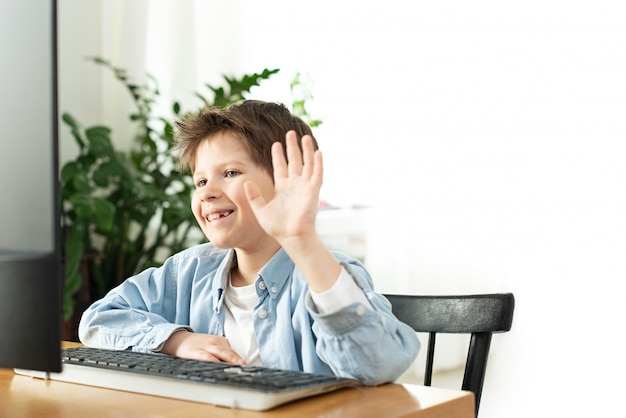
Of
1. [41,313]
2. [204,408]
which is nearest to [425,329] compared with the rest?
[204,408]

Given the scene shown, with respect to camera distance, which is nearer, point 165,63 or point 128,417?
point 128,417

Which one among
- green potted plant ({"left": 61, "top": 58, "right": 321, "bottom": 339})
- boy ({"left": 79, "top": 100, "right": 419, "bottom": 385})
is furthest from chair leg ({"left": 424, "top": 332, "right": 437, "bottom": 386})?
green potted plant ({"left": 61, "top": 58, "right": 321, "bottom": 339})

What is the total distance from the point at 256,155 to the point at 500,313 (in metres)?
0.44

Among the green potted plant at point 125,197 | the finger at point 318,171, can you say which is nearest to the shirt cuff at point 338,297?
the finger at point 318,171

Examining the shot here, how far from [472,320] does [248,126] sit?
0.46m

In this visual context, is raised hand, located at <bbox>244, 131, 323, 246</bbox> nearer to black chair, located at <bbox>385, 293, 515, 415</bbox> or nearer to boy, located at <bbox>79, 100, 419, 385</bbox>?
boy, located at <bbox>79, 100, 419, 385</bbox>

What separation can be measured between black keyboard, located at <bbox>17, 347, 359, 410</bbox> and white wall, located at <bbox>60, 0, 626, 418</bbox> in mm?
1511

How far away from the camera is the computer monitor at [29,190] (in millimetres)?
721

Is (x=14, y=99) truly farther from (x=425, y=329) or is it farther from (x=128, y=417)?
(x=425, y=329)

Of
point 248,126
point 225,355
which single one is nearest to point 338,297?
point 225,355

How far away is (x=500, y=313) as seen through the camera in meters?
1.21

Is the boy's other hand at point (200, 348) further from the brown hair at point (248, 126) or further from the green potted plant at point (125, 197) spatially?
the green potted plant at point (125, 197)

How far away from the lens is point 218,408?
2.88ft

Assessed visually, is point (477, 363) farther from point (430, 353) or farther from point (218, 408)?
point (218, 408)
